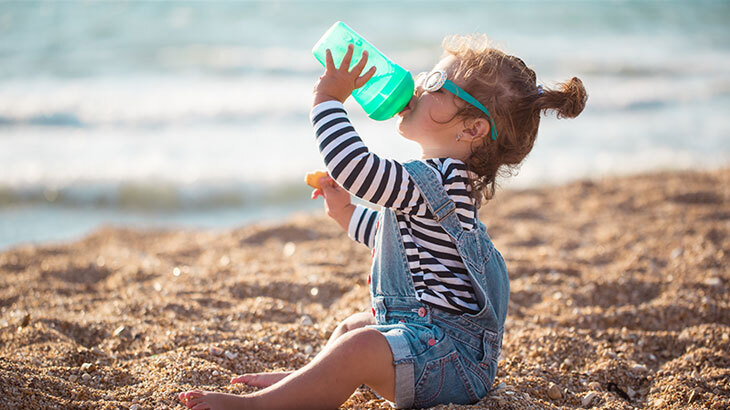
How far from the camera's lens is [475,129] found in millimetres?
2156

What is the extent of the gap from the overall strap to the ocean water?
0.61 m

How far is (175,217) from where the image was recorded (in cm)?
628

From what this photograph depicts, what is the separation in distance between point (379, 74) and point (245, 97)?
972cm

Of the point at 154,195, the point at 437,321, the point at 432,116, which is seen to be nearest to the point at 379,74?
the point at 432,116

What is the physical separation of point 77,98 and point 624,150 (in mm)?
8707

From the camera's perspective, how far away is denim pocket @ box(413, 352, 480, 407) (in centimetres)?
199

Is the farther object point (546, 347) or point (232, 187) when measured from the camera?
point (232, 187)

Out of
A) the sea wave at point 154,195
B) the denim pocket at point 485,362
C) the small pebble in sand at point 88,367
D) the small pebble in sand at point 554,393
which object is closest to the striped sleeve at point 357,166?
the denim pocket at point 485,362

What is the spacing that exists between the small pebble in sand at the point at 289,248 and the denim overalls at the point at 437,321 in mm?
2145

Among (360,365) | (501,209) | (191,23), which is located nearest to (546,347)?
(360,365)

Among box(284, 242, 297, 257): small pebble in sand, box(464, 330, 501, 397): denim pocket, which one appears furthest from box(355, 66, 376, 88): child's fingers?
box(284, 242, 297, 257): small pebble in sand

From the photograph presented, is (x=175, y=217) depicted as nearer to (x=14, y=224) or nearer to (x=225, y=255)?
(x=14, y=224)

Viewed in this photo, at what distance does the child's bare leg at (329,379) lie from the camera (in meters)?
1.87

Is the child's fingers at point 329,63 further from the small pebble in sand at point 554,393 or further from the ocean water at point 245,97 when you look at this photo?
the small pebble in sand at point 554,393
